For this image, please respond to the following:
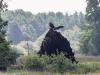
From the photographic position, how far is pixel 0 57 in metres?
36.3

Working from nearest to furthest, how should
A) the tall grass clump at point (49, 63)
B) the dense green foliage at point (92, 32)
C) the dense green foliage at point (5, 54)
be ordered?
the tall grass clump at point (49, 63)
the dense green foliage at point (5, 54)
the dense green foliage at point (92, 32)

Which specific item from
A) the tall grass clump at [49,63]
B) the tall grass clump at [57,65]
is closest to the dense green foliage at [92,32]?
the tall grass clump at [57,65]

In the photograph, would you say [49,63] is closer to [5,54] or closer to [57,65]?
[57,65]

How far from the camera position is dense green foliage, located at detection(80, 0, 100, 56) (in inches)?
3219

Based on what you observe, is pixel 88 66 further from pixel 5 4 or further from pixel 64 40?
pixel 5 4

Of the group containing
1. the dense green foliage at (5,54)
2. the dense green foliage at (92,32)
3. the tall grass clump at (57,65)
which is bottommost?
the tall grass clump at (57,65)

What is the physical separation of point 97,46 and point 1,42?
47292mm

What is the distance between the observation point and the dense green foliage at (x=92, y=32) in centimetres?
8175

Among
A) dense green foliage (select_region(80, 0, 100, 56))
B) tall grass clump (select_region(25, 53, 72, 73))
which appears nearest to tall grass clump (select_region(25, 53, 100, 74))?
tall grass clump (select_region(25, 53, 72, 73))

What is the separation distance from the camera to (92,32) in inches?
3290

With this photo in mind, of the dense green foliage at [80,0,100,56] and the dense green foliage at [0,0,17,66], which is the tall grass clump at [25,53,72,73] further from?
the dense green foliage at [80,0,100,56]

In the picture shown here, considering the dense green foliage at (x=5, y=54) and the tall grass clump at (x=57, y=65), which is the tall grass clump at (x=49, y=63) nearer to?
the tall grass clump at (x=57, y=65)

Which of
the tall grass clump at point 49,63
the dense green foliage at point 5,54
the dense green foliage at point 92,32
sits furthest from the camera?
the dense green foliage at point 92,32

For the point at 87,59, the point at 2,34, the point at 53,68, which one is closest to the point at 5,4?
the point at 2,34
